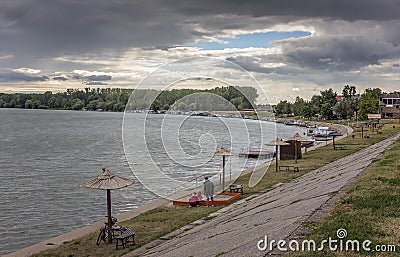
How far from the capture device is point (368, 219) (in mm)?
11727

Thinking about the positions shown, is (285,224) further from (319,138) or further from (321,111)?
(321,111)

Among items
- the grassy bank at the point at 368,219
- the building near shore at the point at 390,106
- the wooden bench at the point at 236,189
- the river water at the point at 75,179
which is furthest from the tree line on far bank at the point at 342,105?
the grassy bank at the point at 368,219

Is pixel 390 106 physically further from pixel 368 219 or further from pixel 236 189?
pixel 368 219

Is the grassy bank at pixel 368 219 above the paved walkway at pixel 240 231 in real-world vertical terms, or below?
above

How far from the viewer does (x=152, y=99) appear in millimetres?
29031

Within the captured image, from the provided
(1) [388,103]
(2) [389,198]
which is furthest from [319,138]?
(2) [389,198]

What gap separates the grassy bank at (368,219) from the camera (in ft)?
32.4

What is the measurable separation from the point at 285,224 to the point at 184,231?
6.06m

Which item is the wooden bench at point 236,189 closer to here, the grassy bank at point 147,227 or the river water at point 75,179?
the grassy bank at point 147,227

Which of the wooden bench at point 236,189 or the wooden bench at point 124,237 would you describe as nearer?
the wooden bench at point 124,237
